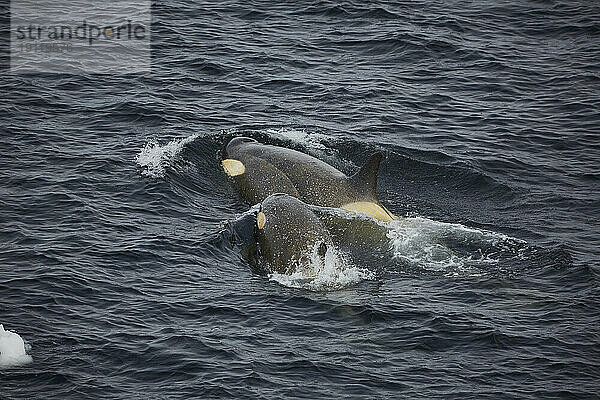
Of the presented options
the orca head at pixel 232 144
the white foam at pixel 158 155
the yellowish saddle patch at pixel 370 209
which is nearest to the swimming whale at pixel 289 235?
the yellowish saddle patch at pixel 370 209

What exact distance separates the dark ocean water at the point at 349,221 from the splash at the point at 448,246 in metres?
0.06

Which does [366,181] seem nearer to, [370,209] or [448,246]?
[370,209]

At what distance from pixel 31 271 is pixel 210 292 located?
12.7 ft

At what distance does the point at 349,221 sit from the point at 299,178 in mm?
2270

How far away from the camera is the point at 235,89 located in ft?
103

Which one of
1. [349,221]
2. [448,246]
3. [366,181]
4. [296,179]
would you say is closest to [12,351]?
[349,221]

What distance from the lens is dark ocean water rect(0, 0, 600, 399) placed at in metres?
17.1

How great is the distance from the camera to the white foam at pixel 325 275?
19.8m

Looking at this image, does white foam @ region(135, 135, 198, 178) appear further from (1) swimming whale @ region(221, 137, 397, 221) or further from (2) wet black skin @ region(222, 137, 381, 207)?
(2) wet black skin @ region(222, 137, 381, 207)

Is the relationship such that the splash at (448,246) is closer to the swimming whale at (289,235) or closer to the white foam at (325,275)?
the white foam at (325,275)

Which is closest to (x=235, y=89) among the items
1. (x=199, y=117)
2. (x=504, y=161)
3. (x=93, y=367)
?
(x=199, y=117)

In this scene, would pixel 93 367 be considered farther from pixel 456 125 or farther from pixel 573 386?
pixel 456 125

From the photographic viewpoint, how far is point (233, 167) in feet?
81.5

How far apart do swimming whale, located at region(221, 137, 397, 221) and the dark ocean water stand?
0.60 metres
